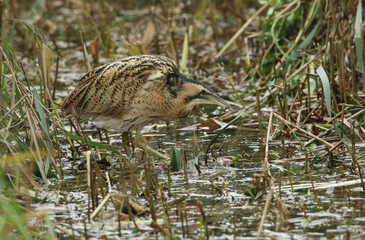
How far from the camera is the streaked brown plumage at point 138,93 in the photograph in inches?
226

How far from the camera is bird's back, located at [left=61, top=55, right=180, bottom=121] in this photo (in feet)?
18.9

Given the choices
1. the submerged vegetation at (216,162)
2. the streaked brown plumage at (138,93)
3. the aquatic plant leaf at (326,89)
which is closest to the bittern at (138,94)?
the streaked brown plumage at (138,93)

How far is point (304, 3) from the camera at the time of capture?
7883 millimetres

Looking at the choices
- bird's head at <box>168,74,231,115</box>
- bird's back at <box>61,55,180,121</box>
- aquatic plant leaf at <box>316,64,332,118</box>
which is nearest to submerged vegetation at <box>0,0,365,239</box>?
aquatic plant leaf at <box>316,64,332,118</box>

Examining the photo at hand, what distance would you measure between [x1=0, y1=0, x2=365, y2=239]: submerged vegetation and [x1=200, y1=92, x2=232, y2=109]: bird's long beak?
0.27 meters

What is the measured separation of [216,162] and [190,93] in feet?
2.22

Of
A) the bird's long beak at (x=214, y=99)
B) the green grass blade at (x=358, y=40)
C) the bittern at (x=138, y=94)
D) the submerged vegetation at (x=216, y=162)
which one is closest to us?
the submerged vegetation at (x=216, y=162)

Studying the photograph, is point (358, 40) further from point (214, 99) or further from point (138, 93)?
point (138, 93)

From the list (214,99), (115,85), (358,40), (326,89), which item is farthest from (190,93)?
(358,40)

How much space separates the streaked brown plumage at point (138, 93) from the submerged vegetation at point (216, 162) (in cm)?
27

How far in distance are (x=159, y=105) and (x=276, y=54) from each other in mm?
2708

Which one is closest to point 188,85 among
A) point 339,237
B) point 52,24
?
point 339,237

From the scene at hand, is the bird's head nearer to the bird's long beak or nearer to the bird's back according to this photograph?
the bird's long beak

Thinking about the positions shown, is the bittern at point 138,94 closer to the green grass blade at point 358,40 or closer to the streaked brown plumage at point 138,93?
the streaked brown plumage at point 138,93
